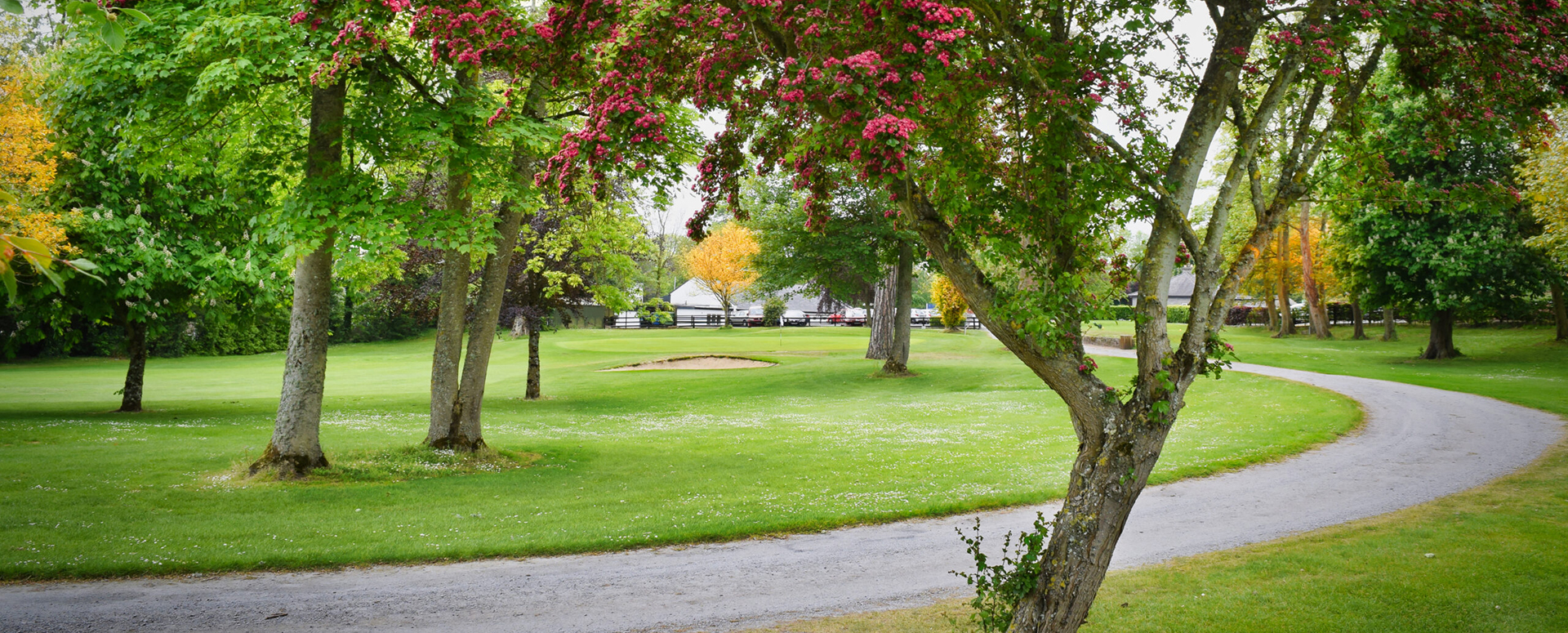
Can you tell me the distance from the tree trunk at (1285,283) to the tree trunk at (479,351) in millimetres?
43840

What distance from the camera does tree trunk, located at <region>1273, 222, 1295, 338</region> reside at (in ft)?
152

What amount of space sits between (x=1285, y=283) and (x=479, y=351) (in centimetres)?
4734

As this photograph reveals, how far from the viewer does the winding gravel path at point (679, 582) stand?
697cm

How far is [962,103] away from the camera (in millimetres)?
5574

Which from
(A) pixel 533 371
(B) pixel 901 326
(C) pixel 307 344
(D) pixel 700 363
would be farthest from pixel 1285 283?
(C) pixel 307 344

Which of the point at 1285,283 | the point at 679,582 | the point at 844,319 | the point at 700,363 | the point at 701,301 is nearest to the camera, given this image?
the point at 679,582

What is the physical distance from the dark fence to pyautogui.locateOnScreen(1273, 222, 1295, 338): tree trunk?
71.6 ft

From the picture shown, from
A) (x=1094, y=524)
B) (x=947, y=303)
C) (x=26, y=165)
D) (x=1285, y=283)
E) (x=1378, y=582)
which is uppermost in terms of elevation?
(x=26, y=165)

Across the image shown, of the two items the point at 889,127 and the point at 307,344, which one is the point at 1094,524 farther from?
the point at 307,344

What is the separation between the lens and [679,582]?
8.00 metres

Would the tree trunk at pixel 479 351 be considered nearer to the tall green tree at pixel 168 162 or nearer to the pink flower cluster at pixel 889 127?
the tall green tree at pixel 168 162

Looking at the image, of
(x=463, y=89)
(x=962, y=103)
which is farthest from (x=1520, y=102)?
(x=463, y=89)

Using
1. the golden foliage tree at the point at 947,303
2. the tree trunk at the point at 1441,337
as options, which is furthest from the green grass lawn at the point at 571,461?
the tree trunk at the point at 1441,337

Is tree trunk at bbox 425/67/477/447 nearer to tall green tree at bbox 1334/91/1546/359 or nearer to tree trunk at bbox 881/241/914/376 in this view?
tree trunk at bbox 881/241/914/376
